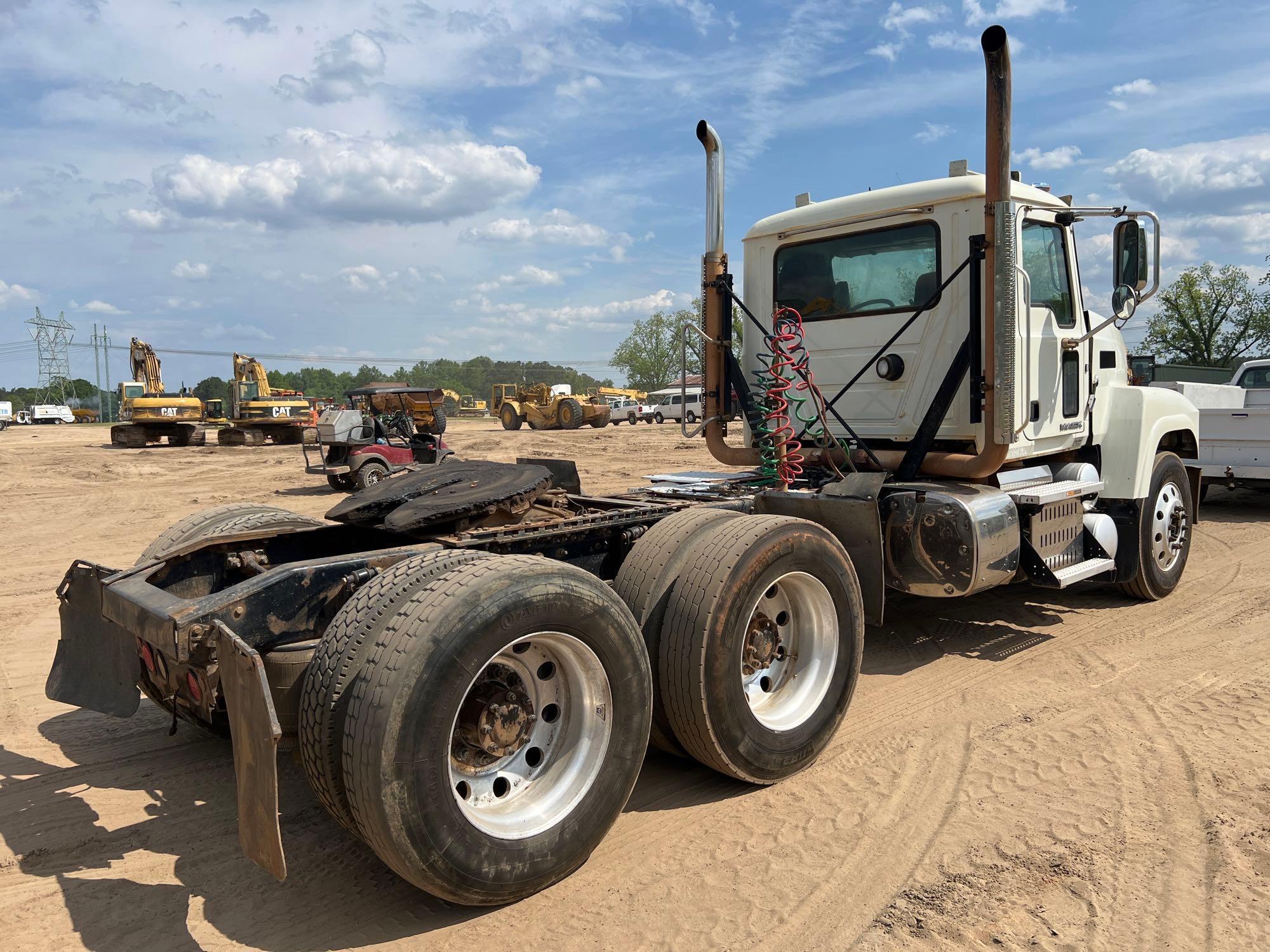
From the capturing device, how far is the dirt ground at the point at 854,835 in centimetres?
295

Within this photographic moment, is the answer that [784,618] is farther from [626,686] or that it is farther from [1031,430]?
[1031,430]

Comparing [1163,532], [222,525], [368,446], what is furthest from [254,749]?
[368,446]

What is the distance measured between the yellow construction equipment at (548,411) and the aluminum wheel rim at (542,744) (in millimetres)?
35874

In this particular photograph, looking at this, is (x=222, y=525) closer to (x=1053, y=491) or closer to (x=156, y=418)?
(x=1053, y=491)

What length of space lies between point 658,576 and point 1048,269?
3.85 metres

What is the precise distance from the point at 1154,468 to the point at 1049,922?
4.92m

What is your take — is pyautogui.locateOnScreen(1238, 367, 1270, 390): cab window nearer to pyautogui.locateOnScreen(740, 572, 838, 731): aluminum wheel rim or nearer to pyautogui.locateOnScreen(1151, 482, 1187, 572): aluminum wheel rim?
pyautogui.locateOnScreen(1151, 482, 1187, 572): aluminum wheel rim

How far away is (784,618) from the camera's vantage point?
4293 millimetres

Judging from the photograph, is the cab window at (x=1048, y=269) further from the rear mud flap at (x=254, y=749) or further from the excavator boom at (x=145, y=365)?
the excavator boom at (x=145, y=365)

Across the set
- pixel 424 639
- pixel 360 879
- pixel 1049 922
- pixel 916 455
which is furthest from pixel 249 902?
pixel 916 455

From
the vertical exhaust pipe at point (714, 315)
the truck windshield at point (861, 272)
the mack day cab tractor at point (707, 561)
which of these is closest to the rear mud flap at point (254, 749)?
the mack day cab tractor at point (707, 561)

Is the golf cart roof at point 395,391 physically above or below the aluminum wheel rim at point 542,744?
above

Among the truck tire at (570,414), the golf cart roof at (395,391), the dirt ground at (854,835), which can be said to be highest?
the golf cart roof at (395,391)

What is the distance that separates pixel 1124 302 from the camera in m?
5.76
